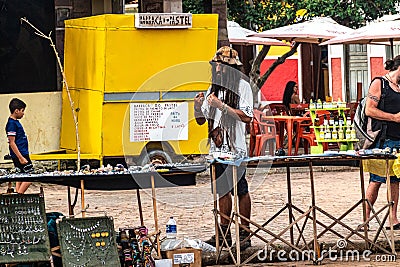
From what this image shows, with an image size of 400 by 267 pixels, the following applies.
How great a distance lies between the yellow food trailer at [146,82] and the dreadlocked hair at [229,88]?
480cm

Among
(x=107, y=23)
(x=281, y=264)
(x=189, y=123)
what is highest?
(x=107, y=23)

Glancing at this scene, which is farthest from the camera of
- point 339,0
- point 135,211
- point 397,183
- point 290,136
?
point 339,0

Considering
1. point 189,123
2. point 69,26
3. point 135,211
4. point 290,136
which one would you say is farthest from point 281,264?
point 290,136

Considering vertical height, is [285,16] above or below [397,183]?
above

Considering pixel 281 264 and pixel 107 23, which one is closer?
pixel 281 264

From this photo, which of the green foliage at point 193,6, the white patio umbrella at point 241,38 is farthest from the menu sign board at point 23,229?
the green foliage at point 193,6

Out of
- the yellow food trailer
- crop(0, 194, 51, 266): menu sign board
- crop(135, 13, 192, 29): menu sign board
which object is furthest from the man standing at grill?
crop(135, 13, 192, 29): menu sign board

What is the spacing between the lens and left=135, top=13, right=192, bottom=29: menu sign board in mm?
14852

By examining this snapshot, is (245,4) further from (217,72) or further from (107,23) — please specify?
(217,72)

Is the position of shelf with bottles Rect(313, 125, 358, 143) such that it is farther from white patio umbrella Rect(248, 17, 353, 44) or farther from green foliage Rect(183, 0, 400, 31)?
green foliage Rect(183, 0, 400, 31)

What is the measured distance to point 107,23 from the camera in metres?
14.8

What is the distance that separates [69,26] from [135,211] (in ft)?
12.2

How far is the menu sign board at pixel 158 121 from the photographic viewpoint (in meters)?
15.1

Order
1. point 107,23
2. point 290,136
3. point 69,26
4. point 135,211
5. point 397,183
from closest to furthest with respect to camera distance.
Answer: point 397,183 < point 135,211 < point 107,23 < point 69,26 < point 290,136
